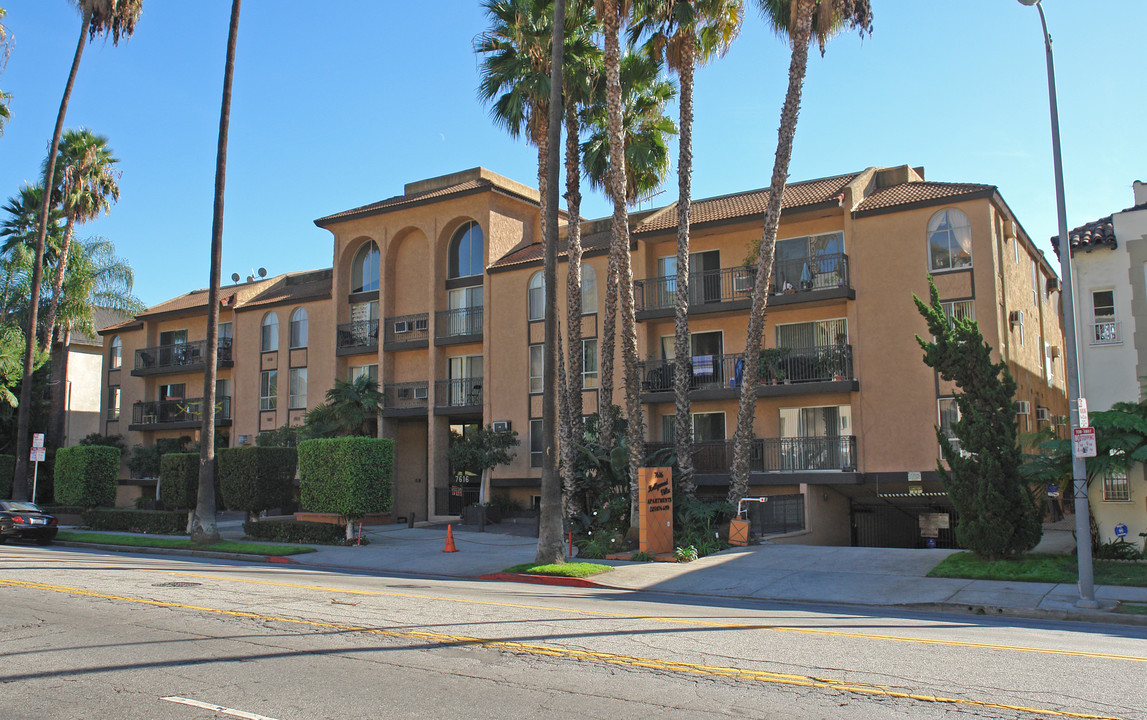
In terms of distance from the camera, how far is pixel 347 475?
81.5ft

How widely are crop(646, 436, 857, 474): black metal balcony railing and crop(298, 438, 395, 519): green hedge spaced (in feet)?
25.7

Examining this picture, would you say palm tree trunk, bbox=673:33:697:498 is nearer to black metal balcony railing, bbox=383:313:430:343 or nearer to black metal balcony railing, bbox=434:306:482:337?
black metal balcony railing, bbox=434:306:482:337

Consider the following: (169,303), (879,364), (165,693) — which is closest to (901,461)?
(879,364)

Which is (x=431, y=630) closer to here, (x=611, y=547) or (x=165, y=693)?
(x=165, y=693)

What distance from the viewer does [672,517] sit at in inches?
814

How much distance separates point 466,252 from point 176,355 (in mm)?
17290

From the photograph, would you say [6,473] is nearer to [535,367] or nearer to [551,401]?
[535,367]

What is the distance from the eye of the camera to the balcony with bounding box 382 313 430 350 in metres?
34.7

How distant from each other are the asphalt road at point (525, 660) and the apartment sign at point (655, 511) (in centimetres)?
633

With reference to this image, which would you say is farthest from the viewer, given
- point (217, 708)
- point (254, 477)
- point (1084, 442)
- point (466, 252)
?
point (466, 252)

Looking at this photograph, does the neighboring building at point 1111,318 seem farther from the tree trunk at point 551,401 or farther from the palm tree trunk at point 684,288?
the tree trunk at point 551,401

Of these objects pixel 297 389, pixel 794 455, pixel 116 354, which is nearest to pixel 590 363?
pixel 794 455

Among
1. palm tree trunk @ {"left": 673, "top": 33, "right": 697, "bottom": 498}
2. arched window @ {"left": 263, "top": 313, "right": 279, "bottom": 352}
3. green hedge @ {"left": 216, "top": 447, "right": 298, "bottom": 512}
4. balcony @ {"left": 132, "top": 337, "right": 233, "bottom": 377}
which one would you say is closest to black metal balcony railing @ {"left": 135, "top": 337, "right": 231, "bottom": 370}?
balcony @ {"left": 132, "top": 337, "right": 233, "bottom": 377}

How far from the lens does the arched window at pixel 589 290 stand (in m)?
30.9
